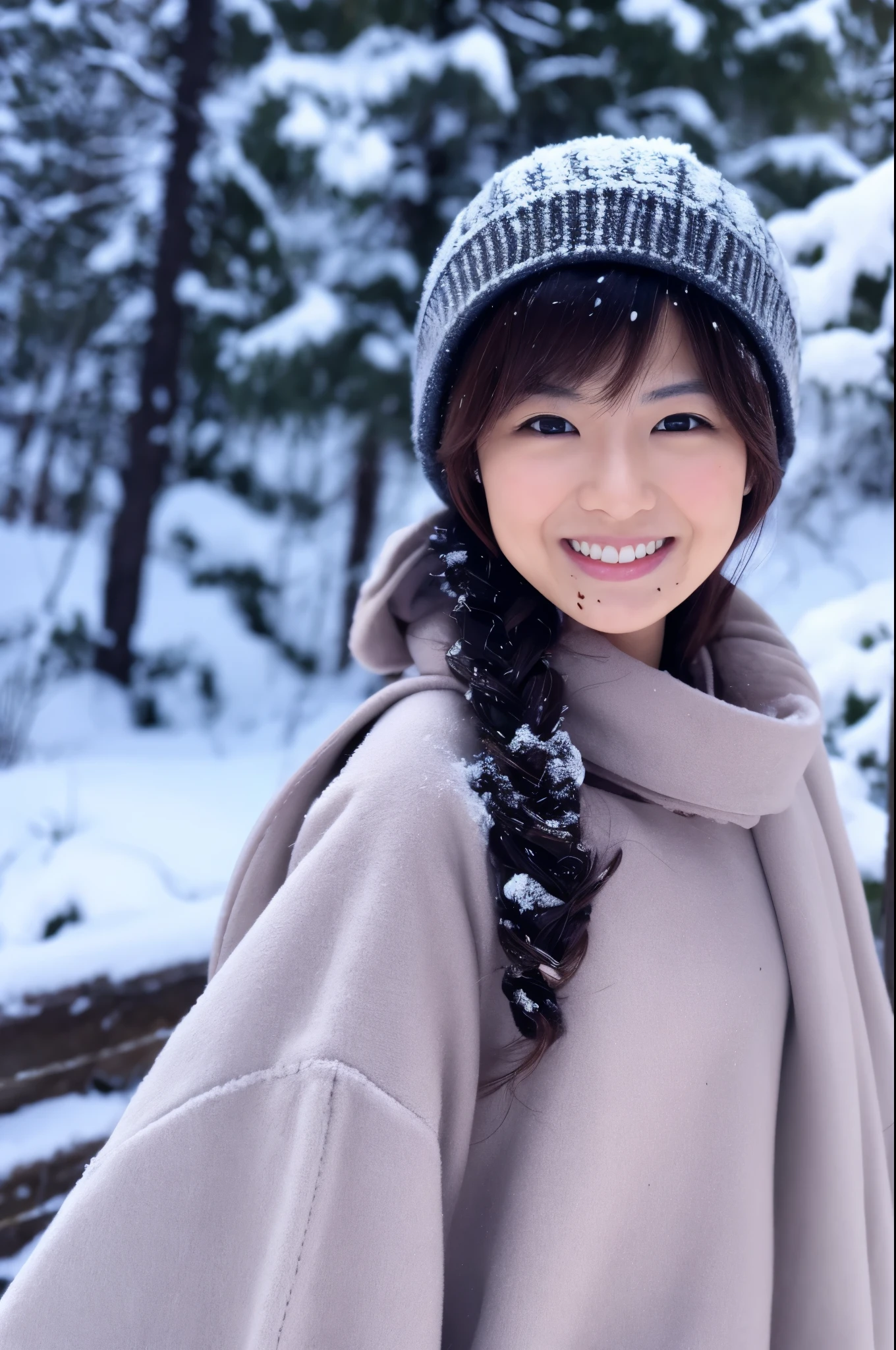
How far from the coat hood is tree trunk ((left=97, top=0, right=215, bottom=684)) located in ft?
17.9

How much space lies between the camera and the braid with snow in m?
0.98

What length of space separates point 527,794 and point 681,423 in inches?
18.7

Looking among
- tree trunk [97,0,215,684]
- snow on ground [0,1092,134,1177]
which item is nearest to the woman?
snow on ground [0,1092,134,1177]

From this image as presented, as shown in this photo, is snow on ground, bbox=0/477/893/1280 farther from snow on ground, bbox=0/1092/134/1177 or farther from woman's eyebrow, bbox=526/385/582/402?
woman's eyebrow, bbox=526/385/582/402

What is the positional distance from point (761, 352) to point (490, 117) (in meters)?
5.29

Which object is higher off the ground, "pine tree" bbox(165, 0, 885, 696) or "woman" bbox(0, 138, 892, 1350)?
"pine tree" bbox(165, 0, 885, 696)

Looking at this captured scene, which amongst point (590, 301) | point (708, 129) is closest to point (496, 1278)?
point (590, 301)

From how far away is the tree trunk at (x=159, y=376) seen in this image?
5.90 metres

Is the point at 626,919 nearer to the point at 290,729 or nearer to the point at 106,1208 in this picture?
the point at 106,1208

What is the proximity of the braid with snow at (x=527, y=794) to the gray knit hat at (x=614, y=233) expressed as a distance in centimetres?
32

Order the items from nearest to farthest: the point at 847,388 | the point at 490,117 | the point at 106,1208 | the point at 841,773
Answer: the point at 106,1208 → the point at 841,773 → the point at 847,388 → the point at 490,117

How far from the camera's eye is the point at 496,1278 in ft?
3.25

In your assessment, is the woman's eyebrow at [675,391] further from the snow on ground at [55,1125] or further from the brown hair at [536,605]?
the snow on ground at [55,1125]

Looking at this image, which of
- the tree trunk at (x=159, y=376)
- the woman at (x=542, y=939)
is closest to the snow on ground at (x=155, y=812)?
the woman at (x=542, y=939)
